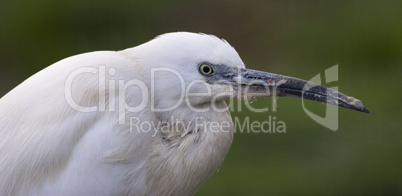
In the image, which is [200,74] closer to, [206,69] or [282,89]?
[206,69]

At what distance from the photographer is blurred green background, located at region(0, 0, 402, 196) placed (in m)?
4.26

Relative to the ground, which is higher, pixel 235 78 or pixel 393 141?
pixel 235 78

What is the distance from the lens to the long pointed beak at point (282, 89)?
2.00m

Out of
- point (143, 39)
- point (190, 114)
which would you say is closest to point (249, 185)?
point (143, 39)

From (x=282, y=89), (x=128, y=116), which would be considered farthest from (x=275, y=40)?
(x=128, y=116)

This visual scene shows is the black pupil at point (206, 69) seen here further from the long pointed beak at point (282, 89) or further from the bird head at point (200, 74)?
the long pointed beak at point (282, 89)

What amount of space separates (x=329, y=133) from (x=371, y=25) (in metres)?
1.32

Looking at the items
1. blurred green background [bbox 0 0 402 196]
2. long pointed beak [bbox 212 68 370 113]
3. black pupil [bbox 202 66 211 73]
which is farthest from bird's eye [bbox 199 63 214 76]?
blurred green background [bbox 0 0 402 196]

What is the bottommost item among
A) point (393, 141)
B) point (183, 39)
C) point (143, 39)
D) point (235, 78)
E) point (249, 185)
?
point (249, 185)

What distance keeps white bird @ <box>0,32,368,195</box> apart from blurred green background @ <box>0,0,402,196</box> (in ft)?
6.97

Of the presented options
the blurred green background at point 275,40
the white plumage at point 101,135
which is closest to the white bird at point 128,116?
the white plumage at point 101,135

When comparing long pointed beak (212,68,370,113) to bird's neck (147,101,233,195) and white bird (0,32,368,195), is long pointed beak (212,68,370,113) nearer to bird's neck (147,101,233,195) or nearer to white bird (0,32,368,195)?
white bird (0,32,368,195)

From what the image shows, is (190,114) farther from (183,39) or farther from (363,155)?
(363,155)

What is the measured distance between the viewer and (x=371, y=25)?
5.03m
